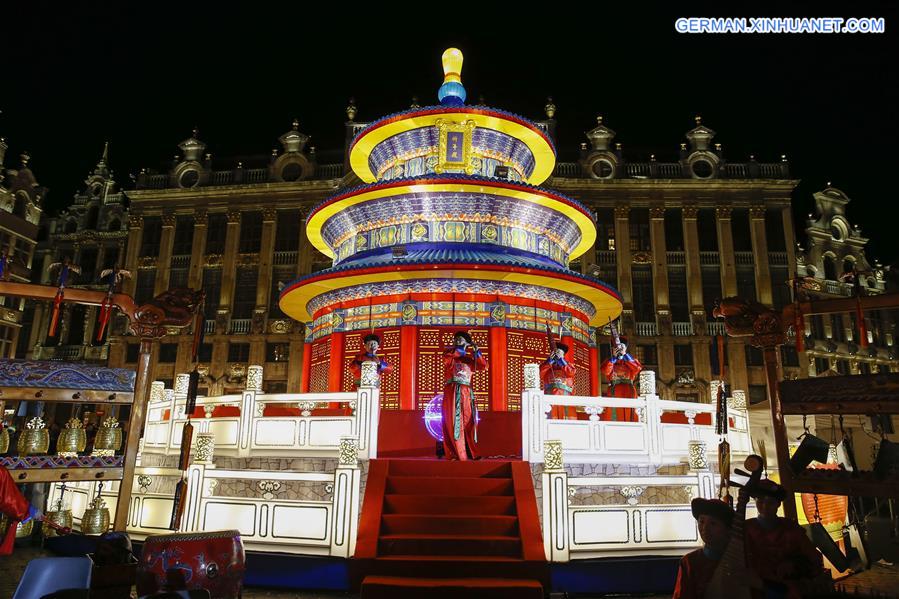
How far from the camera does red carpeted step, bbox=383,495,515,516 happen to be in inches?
326

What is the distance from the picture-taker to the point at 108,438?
944 cm

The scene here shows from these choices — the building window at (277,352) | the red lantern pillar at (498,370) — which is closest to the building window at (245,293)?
the building window at (277,352)

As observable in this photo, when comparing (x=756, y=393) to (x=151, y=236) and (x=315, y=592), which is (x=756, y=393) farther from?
(x=151, y=236)

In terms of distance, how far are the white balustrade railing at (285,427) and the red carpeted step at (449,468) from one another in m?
0.43

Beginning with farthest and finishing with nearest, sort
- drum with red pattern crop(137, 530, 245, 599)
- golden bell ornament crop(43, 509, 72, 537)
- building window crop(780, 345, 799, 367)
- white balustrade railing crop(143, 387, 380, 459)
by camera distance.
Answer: building window crop(780, 345, 799, 367) → golden bell ornament crop(43, 509, 72, 537) → white balustrade railing crop(143, 387, 380, 459) → drum with red pattern crop(137, 530, 245, 599)

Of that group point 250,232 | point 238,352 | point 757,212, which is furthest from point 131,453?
point 757,212

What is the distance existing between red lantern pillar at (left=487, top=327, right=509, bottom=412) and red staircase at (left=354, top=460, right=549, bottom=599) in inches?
186

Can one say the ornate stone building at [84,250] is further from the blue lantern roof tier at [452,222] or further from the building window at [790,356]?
the building window at [790,356]

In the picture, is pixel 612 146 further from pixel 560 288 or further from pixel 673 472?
pixel 673 472

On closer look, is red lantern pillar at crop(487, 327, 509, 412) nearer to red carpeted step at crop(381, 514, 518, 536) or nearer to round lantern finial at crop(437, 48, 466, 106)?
red carpeted step at crop(381, 514, 518, 536)

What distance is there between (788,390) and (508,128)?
474 inches

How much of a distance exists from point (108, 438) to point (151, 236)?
→ 30.5 metres

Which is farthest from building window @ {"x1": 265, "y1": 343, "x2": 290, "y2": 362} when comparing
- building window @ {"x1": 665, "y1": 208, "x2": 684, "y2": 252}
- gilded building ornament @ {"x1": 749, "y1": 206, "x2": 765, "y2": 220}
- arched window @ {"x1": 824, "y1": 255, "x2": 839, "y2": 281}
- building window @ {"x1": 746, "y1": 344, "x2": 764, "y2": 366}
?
arched window @ {"x1": 824, "y1": 255, "x2": 839, "y2": 281}

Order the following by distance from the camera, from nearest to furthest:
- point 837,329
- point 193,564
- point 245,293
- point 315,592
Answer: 1. point 193,564
2. point 315,592
3. point 837,329
4. point 245,293
